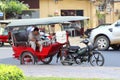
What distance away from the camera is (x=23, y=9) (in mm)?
45969

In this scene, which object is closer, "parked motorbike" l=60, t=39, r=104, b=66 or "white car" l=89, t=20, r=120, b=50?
"parked motorbike" l=60, t=39, r=104, b=66

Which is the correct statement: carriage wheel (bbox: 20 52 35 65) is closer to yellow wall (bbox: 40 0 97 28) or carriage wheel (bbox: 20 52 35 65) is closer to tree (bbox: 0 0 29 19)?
tree (bbox: 0 0 29 19)

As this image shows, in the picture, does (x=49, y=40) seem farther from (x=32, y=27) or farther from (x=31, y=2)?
(x=31, y=2)

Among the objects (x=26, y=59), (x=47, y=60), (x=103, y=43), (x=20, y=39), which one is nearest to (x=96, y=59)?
(x=47, y=60)

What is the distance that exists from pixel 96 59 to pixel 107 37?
8727 mm

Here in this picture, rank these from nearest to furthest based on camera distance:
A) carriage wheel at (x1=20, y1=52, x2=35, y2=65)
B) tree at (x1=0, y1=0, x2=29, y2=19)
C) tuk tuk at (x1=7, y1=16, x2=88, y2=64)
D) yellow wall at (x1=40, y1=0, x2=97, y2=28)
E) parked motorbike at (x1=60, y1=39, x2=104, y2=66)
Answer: parked motorbike at (x1=60, y1=39, x2=104, y2=66) < tuk tuk at (x1=7, y1=16, x2=88, y2=64) < carriage wheel at (x1=20, y1=52, x2=35, y2=65) < tree at (x1=0, y1=0, x2=29, y2=19) < yellow wall at (x1=40, y1=0, x2=97, y2=28)

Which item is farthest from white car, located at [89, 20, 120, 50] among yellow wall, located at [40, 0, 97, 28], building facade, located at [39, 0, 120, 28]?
yellow wall, located at [40, 0, 97, 28]

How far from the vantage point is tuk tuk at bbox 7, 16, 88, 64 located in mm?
18719

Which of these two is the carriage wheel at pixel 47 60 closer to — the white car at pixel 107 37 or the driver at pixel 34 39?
the driver at pixel 34 39

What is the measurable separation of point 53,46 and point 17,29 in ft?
7.35

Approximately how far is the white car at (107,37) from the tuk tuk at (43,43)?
758 cm

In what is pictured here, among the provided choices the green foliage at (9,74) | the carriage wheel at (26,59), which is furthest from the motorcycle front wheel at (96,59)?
the green foliage at (9,74)

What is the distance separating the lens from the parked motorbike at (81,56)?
18.3 m

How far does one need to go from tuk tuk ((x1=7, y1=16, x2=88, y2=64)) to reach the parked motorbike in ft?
1.47
